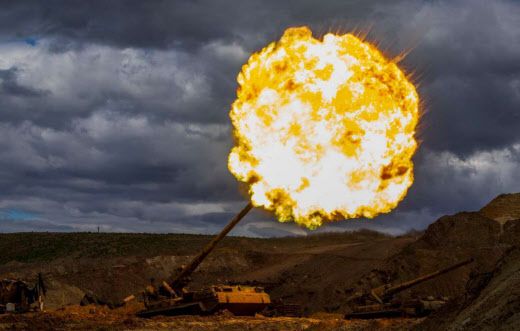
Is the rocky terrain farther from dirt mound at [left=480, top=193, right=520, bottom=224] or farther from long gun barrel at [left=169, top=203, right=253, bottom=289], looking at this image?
long gun barrel at [left=169, top=203, right=253, bottom=289]

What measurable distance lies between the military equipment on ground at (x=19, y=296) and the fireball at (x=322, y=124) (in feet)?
56.9

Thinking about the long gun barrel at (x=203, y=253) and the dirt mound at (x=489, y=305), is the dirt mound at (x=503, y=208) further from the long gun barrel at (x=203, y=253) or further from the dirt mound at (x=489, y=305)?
the dirt mound at (x=489, y=305)

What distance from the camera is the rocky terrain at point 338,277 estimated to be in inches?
755

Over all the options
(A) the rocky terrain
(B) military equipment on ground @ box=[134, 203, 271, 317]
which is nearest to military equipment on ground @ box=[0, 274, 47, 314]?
(A) the rocky terrain

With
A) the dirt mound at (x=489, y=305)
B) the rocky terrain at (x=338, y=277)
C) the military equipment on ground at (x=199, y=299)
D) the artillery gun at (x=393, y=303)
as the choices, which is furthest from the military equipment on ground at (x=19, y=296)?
the dirt mound at (x=489, y=305)

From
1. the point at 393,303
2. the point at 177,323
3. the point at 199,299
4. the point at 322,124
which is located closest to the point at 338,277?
the point at 393,303

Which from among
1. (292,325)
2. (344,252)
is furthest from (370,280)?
(292,325)

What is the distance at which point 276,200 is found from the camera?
2562 cm

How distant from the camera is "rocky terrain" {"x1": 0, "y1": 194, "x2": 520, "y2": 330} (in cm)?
1919

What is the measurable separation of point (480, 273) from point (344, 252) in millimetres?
33671

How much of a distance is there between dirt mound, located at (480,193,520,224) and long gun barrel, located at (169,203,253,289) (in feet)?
93.0

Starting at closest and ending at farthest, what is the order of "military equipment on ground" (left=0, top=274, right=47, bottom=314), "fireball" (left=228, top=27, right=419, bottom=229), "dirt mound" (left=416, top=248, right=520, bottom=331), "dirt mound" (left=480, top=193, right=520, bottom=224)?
"dirt mound" (left=416, top=248, right=520, bottom=331) < "fireball" (left=228, top=27, right=419, bottom=229) < "military equipment on ground" (left=0, top=274, right=47, bottom=314) < "dirt mound" (left=480, top=193, right=520, bottom=224)

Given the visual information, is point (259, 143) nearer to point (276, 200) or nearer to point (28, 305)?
point (276, 200)

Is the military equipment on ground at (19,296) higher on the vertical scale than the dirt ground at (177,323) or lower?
higher
